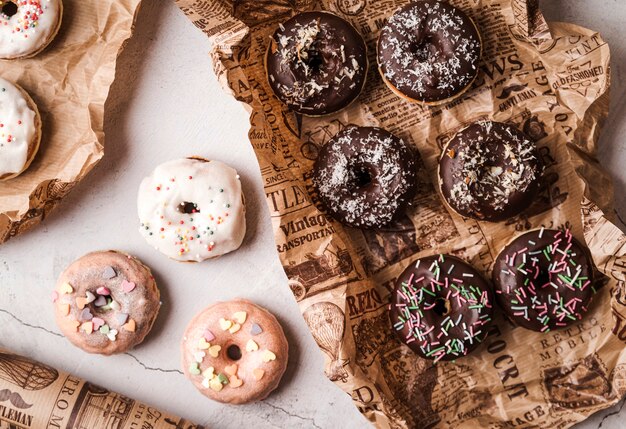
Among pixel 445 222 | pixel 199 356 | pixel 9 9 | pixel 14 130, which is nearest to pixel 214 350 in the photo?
pixel 199 356

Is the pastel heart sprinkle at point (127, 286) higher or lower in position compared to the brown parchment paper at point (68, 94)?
lower

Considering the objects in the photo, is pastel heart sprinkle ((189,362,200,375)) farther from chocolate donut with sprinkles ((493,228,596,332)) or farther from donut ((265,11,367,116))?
chocolate donut with sprinkles ((493,228,596,332))

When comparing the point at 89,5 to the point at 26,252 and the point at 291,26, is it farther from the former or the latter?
the point at 26,252

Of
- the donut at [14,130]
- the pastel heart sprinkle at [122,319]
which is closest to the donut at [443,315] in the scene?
the pastel heart sprinkle at [122,319]

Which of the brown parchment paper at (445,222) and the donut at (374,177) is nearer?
the brown parchment paper at (445,222)

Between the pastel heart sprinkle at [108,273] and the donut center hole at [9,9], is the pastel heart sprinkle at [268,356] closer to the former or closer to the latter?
the pastel heart sprinkle at [108,273]

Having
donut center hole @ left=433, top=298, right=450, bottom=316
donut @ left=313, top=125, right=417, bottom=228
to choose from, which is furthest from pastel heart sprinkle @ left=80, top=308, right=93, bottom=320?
donut center hole @ left=433, top=298, right=450, bottom=316
